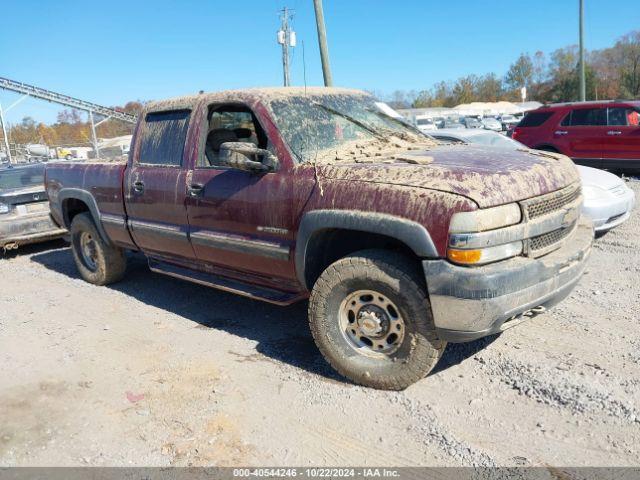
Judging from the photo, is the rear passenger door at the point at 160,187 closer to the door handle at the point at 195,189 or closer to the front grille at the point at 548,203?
the door handle at the point at 195,189

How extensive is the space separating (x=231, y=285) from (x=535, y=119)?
11046 mm

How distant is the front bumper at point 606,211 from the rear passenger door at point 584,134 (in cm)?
621

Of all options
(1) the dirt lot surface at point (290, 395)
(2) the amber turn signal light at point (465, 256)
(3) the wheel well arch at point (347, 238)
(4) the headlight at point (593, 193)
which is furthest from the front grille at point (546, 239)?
(4) the headlight at point (593, 193)

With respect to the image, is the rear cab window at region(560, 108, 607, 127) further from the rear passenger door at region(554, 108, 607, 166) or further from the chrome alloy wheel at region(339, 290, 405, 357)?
the chrome alloy wheel at region(339, 290, 405, 357)

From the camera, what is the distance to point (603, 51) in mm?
78062

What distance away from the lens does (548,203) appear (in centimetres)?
345

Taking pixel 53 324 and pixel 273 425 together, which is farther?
pixel 53 324

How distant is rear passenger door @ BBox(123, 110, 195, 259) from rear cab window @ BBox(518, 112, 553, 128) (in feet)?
34.5

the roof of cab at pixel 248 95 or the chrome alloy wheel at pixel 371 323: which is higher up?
the roof of cab at pixel 248 95

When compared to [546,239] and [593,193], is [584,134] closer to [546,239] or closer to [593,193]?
[593,193]

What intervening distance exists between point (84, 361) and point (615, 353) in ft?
13.2

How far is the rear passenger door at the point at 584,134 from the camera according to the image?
12.3 metres

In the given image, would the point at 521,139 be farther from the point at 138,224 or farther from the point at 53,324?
the point at 53,324

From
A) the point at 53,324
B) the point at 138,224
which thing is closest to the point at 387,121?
the point at 138,224
